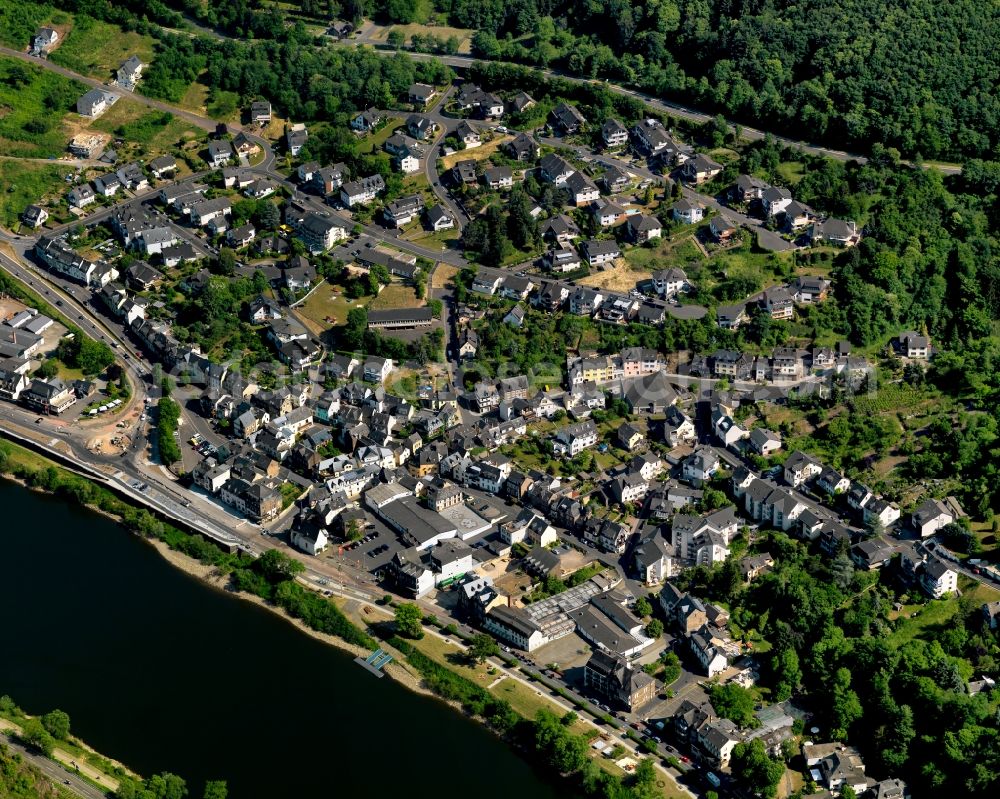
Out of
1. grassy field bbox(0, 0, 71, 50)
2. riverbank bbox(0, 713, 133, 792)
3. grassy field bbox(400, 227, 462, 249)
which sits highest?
grassy field bbox(0, 0, 71, 50)

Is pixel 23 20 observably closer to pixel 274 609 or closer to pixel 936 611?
pixel 274 609

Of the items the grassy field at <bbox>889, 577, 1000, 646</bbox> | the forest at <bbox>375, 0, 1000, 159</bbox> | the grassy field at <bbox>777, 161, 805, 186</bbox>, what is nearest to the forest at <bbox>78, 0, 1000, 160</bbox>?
the forest at <bbox>375, 0, 1000, 159</bbox>

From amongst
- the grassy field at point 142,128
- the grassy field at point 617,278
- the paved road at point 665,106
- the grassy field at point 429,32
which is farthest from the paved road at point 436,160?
the grassy field at point 142,128

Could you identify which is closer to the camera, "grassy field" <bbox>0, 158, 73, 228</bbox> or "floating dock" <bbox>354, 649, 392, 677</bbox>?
"floating dock" <bbox>354, 649, 392, 677</bbox>

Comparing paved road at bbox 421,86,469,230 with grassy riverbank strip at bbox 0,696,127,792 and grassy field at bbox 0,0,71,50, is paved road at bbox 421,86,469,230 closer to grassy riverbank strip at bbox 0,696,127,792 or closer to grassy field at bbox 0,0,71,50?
grassy field at bbox 0,0,71,50

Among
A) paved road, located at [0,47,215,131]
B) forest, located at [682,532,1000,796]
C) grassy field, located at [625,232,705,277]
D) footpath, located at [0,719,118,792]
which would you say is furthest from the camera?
paved road, located at [0,47,215,131]

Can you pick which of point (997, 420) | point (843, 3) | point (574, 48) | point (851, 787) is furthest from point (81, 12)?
point (851, 787)
